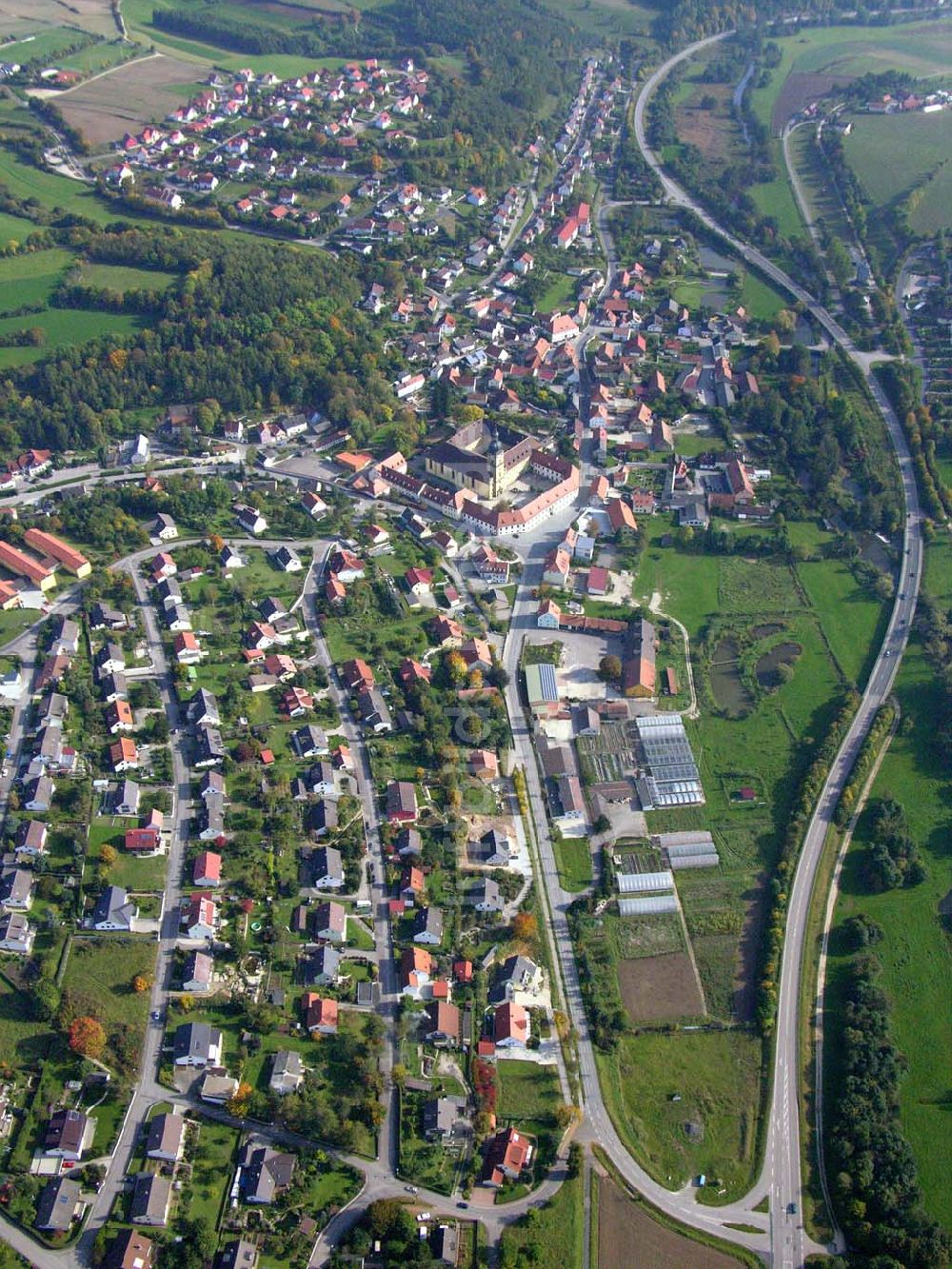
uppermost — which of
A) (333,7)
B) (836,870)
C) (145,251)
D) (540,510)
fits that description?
(333,7)

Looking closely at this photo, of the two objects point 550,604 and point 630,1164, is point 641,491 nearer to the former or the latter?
point 550,604

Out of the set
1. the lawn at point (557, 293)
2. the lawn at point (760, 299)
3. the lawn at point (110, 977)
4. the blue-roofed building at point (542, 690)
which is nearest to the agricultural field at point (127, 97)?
the lawn at point (557, 293)

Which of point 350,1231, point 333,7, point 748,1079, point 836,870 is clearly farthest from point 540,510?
point 333,7

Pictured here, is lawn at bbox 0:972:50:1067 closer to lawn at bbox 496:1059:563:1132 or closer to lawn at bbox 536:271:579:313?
lawn at bbox 496:1059:563:1132

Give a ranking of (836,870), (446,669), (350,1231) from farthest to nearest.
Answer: (446,669), (836,870), (350,1231)

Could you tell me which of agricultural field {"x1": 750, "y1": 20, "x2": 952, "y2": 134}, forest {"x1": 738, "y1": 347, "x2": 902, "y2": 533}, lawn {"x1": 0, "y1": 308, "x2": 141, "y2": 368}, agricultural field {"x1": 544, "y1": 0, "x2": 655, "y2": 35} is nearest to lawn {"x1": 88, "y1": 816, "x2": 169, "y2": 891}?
lawn {"x1": 0, "y1": 308, "x2": 141, "y2": 368}

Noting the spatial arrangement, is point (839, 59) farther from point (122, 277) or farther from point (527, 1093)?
point (527, 1093)

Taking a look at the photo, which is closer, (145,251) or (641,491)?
(641,491)

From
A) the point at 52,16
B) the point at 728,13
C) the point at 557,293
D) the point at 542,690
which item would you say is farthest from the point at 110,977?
the point at 728,13
